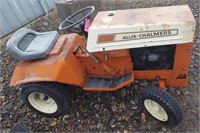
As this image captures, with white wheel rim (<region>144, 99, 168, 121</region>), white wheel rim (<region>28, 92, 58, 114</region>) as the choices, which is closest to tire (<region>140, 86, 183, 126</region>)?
white wheel rim (<region>144, 99, 168, 121</region>)

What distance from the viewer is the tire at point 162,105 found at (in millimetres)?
1947

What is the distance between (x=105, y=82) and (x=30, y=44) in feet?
3.01

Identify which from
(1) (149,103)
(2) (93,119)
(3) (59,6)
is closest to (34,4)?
(3) (59,6)

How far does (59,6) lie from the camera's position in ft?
14.6

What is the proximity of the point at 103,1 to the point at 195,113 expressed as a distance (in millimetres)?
3777

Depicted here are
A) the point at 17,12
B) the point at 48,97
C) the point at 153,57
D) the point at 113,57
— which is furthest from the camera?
the point at 17,12

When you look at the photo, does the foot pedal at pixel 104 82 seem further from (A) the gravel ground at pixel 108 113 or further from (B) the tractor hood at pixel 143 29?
(B) the tractor hood at pixel 143 29

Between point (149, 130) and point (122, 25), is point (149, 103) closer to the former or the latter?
point (149, 130)

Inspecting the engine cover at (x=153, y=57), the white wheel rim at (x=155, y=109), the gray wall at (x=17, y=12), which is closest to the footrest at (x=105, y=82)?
the engine cover at (x=153, y=57)

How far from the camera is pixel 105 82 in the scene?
2.38m

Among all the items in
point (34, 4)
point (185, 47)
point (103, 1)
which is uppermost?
point (185, 47)

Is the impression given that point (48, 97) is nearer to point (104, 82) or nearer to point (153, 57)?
point (104, 82)

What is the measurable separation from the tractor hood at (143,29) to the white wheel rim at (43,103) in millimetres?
858

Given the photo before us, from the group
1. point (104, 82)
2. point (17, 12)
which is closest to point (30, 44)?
point (104, 82)
